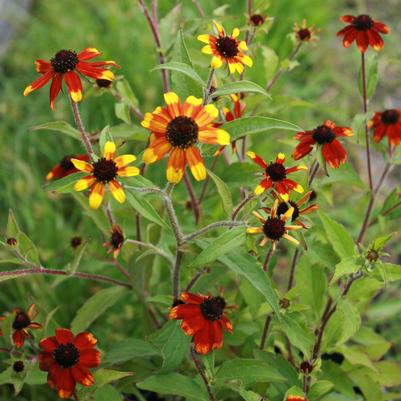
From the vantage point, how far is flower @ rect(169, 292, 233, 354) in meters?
1.06

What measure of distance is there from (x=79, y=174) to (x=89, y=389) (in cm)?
42

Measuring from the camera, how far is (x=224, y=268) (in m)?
1.27

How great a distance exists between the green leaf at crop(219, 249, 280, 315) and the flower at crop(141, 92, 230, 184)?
0.71 feet

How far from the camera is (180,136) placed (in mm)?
892

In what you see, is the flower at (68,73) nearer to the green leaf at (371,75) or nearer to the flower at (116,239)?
the flower at (116,239)

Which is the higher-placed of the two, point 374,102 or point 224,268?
point 374,102

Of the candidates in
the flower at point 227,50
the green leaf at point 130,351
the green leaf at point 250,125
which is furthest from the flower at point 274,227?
the green leaf at point 130,351

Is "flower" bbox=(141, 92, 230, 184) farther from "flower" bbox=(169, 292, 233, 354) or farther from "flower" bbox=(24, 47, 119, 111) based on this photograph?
"flower" bbox=(169, 292, 233, 354)

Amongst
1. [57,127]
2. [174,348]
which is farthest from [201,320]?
[57,127]

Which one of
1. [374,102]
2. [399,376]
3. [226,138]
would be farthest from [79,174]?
[374,102]

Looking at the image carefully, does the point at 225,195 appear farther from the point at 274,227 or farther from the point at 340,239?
the point at 340,239

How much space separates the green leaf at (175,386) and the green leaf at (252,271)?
258 millimetres

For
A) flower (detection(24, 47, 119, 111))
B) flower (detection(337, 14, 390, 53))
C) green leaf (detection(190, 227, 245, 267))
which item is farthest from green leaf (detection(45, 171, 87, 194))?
flower (detection(337, 14, 390, 53))

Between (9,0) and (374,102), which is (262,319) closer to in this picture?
(374,102)
